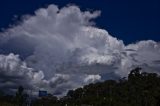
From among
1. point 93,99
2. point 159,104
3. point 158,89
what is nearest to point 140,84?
point 158,89

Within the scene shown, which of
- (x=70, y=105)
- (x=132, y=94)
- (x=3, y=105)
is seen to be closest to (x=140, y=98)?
(x=132, y=94)

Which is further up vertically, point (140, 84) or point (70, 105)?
point (140, 84)

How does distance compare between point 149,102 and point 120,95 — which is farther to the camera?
point 120,95

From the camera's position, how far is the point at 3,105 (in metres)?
166

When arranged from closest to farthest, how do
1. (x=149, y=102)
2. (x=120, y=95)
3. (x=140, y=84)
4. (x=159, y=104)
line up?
1. (x=159, y=104)
2. (x=149, y=102)
3. (x=120, y=95)
4. (x=140, y=84)

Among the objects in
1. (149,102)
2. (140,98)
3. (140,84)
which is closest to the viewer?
(149,102)

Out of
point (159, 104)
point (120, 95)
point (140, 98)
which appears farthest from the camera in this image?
point (120, 95)

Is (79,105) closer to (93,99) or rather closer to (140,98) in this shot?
(93,99)

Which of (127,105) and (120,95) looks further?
(120,95)

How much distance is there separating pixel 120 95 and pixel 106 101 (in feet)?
112

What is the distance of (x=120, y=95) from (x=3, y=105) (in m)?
58.7

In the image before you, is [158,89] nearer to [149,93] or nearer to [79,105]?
[149,93]

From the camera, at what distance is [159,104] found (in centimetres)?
10531

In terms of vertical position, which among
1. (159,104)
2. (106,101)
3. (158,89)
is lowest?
(159,104)
